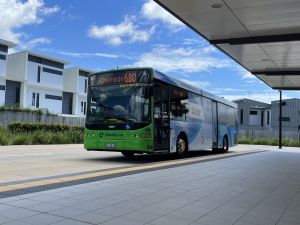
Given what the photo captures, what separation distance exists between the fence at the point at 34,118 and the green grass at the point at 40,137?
182cm

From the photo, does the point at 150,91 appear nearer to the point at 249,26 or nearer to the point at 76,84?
the point at 249,26

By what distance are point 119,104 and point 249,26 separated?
5.47 m

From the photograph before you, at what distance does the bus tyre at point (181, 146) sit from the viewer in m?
16.9

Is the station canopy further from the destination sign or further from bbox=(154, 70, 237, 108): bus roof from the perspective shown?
the destination sign

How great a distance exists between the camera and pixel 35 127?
87.9ft

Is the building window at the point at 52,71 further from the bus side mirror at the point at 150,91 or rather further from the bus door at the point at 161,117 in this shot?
the bus side mirror at the point at 150,91

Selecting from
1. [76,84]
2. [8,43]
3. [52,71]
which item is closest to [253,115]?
[76,84]

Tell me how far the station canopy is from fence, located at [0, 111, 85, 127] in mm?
14355

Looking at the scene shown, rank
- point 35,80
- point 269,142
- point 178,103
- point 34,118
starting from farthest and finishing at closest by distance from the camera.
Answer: point 35,80 < point 269,142 < point 34,118 < point 178,103

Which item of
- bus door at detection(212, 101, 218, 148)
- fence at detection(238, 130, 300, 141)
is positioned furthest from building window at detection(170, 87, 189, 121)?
fence at detection(238, 130, 300, 141)

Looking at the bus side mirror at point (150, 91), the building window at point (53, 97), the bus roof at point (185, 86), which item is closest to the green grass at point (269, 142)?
the bus roof at point (185, 86)

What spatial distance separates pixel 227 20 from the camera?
14.6 metres

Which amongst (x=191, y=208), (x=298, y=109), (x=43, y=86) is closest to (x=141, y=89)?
(x=191, y=208)

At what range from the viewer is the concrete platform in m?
5.79
